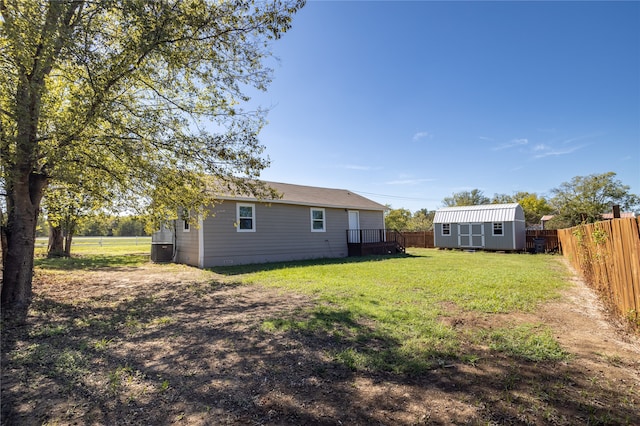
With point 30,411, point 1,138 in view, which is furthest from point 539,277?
point 1,138

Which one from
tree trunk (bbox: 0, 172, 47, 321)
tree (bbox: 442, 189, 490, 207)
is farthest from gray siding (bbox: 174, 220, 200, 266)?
tree (bbox: 442, 189, 490, 207)

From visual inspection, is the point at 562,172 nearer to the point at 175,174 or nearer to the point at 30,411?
the point at 175,174

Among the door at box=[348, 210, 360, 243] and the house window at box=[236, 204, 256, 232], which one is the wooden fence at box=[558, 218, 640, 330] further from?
the door at box=[348, 210, 360, 243]

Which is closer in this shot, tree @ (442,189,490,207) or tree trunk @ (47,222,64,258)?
tree trunk @ (47,222,64,258)

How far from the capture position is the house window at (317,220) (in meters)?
14.4

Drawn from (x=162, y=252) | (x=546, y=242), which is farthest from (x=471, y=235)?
(x=162, y=252)

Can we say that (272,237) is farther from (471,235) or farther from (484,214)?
(484,214)

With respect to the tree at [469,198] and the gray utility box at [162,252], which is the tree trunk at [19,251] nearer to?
the gray utility box at [162,252]

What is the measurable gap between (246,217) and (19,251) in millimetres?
7082

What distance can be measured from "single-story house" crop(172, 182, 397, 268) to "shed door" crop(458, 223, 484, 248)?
7203 mm

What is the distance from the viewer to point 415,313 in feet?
15.5

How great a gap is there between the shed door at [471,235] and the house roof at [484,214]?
0.38 metres

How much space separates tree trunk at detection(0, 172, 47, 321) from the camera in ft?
17.0

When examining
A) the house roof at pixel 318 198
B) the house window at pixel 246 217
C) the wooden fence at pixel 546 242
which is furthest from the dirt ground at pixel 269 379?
the wooden fence at pixel 546 242
